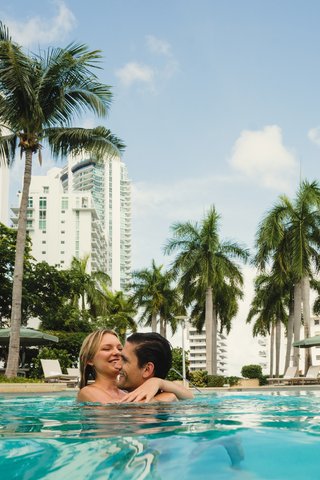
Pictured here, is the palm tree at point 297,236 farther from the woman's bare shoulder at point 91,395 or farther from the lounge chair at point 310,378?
the woman's bare shoulder at point 91,395

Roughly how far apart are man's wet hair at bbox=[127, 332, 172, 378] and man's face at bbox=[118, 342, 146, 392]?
1.2 inches

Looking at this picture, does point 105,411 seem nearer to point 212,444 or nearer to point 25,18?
point 212,444

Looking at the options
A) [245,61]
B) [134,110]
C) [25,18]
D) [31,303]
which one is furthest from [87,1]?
[31,303]

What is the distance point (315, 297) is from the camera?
49.4m

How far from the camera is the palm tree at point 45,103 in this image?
67.4 feet

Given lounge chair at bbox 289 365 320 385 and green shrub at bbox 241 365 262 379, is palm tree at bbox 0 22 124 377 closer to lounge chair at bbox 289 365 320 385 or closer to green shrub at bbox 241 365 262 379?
lounge chair at bbox 289 365 320 385

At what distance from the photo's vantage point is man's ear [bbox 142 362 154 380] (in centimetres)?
484

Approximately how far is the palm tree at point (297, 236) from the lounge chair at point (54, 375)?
46.5 ft

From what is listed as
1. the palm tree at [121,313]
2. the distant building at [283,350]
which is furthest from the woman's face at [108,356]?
the distant building at [283,350]

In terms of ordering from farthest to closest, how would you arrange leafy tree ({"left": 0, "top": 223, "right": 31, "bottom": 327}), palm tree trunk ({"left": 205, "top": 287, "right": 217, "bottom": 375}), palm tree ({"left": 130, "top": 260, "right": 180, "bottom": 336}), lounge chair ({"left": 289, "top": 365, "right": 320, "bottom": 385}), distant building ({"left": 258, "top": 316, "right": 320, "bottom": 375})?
distant building ({"left": 258, "top": 316, "right": 320, "bottom": 375}), palm tree ({"left": 130, "top": 260, "right": 180, "bottom": 336}), leafy tree ({"left": 0, "top": 223, "right": 31, "bottom": 327}), palm tree trunk ({"left": 205, "top": 287, "right": 217, "bottom": 375}), lounge chair ({"left": 289, "top": 365, "right": 320, "bottom": 385})

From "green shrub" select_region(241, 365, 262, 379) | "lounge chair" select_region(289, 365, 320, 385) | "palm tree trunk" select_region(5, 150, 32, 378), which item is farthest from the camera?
"green shrub" select_region(241, 365, 262, 379)

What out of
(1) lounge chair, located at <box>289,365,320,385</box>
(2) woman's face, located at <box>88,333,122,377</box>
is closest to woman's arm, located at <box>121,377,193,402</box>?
(2) woman's face, located at <box>88,333,122,377</box>

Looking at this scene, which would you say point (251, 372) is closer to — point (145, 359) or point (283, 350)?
point (145, 359)

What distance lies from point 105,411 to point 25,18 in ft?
57.2
